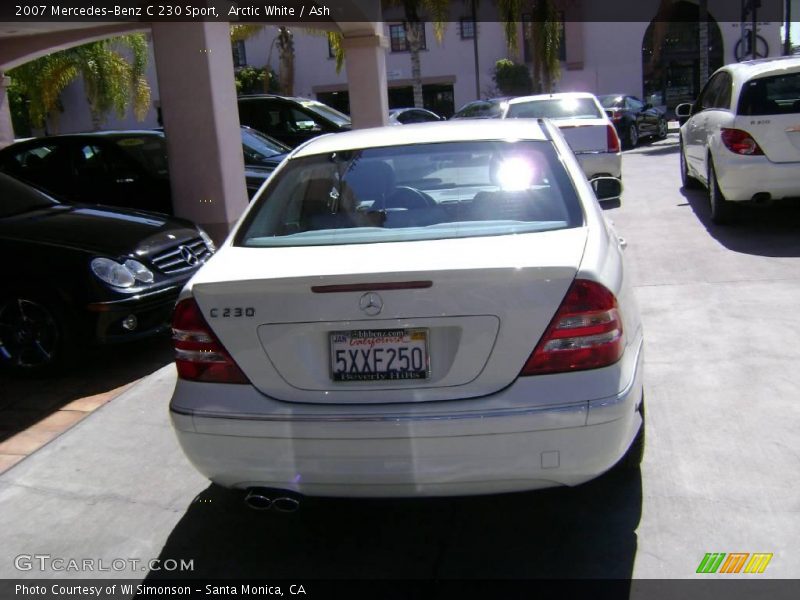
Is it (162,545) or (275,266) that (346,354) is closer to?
(275,266)

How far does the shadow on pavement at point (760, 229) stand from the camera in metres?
8.09

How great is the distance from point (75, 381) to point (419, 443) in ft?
12.3

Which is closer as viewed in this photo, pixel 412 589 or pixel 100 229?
pixel 412 589

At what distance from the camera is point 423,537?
3.56 m

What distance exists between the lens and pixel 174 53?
8.41 meters

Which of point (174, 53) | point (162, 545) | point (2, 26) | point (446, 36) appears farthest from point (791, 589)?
point (446, 36)

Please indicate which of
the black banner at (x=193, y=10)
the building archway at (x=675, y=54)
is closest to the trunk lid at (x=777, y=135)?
the black banner at (x=193, y=10)

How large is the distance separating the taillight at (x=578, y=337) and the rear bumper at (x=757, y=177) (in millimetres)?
6095

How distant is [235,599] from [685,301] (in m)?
4.50

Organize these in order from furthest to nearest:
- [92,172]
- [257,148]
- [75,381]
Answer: [257,148] → [92,172] → [75,381]

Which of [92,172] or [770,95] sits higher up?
[770,95]

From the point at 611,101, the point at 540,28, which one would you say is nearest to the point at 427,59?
the point at 540,28

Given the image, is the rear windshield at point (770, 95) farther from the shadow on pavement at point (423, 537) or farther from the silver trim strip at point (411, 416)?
the silver trim strip at point (411, 416)

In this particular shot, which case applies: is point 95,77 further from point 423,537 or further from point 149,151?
point 423,537
